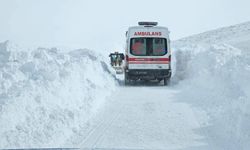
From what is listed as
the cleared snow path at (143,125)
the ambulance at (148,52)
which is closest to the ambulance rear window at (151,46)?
the ambulance at (148,52)

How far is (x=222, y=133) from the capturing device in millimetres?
9898

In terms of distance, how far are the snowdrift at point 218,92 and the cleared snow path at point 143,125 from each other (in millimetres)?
403

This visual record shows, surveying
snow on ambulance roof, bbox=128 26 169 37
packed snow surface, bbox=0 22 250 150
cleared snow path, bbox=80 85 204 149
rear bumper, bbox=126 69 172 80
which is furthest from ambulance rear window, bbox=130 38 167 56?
cleared snow path, bbox=80 85 204 149

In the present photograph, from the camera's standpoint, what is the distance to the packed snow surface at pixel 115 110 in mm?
9477

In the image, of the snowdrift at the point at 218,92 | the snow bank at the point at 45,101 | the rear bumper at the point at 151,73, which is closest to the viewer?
the snowdrift at the point at 218,92

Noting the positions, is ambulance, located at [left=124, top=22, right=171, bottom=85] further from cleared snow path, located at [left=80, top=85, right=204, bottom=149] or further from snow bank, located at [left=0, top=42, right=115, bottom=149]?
cleared snow path, located at [left=80, top=85, right=204, bottom=149]

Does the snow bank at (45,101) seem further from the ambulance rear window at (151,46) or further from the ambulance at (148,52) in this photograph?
the ambulance rear window at (151,46)

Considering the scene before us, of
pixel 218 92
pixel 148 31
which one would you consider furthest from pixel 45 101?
pixel 148 31

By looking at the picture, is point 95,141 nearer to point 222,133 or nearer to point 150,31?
point 222,133

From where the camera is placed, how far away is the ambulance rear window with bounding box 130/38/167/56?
68.6ft

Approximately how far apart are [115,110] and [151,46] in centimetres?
804

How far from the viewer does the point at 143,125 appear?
11.2 meters

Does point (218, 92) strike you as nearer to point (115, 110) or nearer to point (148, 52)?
point (115, 110)

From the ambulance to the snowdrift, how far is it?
1.40 m
